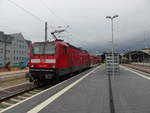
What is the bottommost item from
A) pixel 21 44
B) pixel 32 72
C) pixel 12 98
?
pixel 12 98

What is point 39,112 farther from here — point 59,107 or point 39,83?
point 39,83

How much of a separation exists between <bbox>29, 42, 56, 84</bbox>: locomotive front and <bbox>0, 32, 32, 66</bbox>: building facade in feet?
170

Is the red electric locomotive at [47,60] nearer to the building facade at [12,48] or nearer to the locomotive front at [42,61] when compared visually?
the locomotive front at [42,61]

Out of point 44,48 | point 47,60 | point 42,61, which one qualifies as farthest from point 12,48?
point 47,60

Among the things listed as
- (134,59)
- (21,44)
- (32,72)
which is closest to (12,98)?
(32,72)

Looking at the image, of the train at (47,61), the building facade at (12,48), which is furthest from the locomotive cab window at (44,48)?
the building facade at (12,48)

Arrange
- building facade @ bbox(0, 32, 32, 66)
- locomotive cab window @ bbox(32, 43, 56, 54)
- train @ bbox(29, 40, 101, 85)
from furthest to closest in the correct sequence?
1. building facade @ bbox(0, 32, 32, 66)
2. locomotive cab window @ bbox(32, 43, 56, 54)
3. train @ bbox(29, 40, 101, 85)

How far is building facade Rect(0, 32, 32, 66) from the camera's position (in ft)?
218

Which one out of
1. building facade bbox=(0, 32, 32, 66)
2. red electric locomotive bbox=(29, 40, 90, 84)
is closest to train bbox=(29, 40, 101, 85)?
red electric locomotive bbox=(29, 40, 90, 84)

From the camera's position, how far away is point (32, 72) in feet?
45.7

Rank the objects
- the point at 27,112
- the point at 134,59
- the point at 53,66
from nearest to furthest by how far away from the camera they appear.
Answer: the point at 27,112 → the point at 53,66 → the point at 134,59

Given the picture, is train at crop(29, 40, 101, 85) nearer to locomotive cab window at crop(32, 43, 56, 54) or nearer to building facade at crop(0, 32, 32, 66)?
locomotive cab window at crop(32, 43, 56, 54)

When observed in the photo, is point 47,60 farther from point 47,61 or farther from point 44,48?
point 44,48

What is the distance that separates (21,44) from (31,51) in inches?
2591
